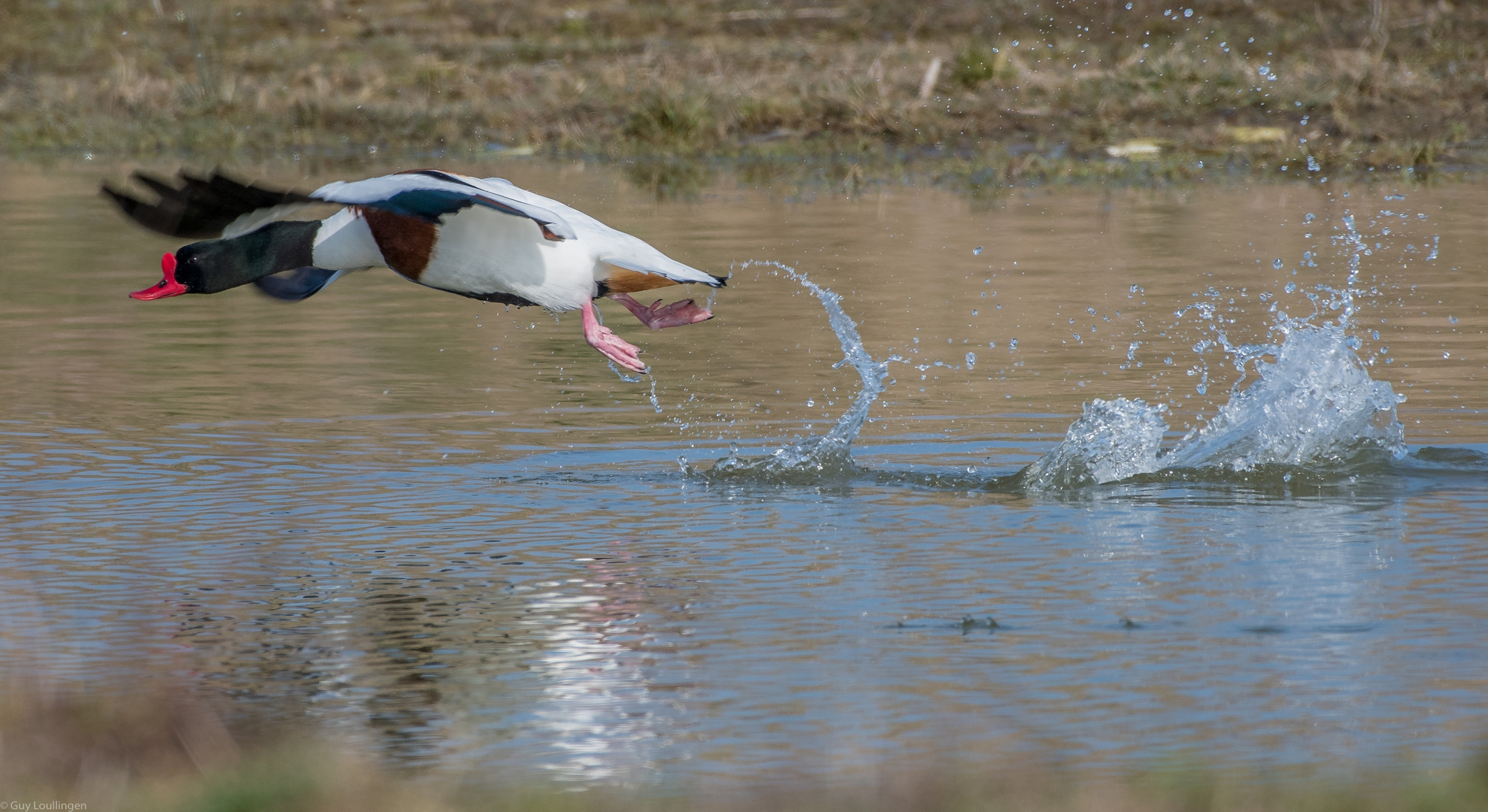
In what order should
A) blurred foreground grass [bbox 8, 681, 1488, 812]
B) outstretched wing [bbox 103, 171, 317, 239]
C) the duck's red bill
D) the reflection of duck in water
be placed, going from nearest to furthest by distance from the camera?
blurred foreground grass [bbox 8, 681, 1488, 812], the reflection of duck in water, outstretched wing [bbox 103, 171, 317, 239], the duck's red bill

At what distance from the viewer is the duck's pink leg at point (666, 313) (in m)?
7.12

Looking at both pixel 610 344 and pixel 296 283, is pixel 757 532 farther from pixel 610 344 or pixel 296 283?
pixel 296 283

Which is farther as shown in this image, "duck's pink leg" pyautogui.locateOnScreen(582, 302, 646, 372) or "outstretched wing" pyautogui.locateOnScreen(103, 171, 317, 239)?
"duck's pink leg" pyautogui.locateOnScreen(582, 302, 646, 372)

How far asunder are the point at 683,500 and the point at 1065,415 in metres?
1.96

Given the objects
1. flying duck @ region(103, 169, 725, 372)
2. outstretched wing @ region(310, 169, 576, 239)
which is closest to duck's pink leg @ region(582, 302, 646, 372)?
flying duck @ region(103, 169, 725, 372)

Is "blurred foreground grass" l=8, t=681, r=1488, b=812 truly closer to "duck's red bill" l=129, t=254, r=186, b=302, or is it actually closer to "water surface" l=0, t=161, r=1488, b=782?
"water surface" l=0, t=161, r=1488, b=782

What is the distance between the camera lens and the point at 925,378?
973 centimetres

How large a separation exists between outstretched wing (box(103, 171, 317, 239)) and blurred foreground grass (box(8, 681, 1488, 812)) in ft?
7.17

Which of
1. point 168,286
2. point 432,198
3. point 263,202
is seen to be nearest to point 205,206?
Result: point 263,202

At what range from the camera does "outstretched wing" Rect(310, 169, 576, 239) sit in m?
6.58

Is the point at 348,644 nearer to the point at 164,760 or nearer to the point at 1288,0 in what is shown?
the point at 164,760

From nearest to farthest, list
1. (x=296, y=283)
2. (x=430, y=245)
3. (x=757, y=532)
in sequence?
(x=757, y=532) < (x=430, y=245) < (x=296, y=283)

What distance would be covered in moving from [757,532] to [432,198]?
1.45 meters

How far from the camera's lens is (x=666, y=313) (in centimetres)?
718
